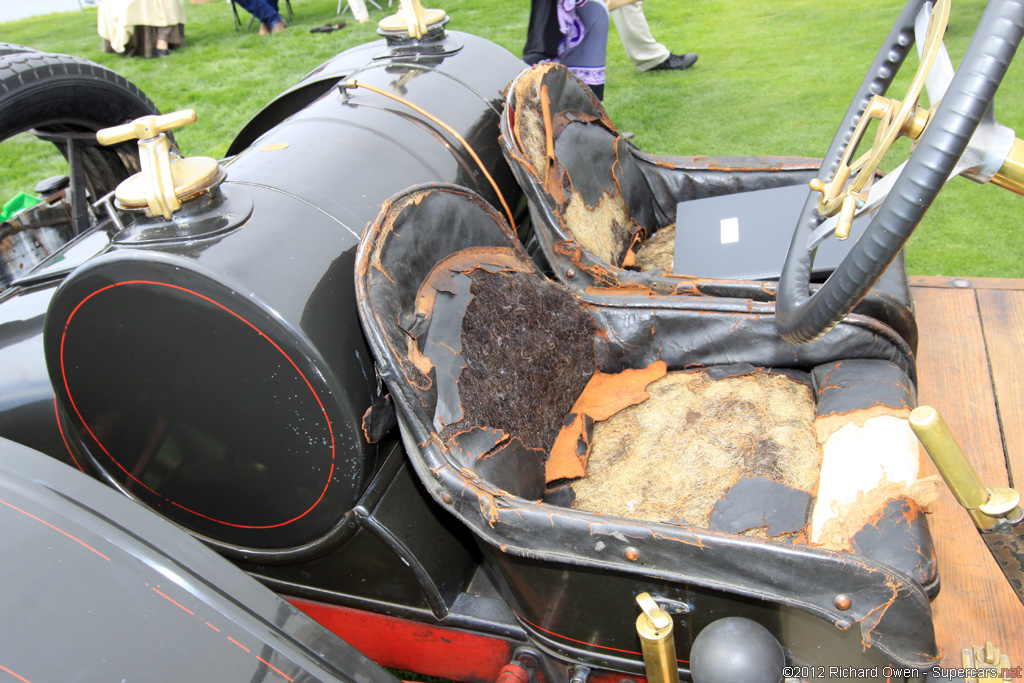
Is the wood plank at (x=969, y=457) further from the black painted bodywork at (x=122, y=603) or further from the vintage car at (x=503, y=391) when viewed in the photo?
the black painted bodywork at (x=122, y=603)

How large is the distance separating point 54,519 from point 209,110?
199 inches

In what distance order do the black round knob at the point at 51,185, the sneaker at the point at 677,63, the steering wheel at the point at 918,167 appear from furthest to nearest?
the sneaker at the point at 677,63 → the black round knob at the point at 51,185 → the steering wheel at the point at 918,167

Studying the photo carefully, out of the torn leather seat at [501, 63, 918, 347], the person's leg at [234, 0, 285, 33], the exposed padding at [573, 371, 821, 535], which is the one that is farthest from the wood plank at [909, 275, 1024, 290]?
the person's leg at [234, 0, 285, 33]

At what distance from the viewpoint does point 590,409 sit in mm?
1954

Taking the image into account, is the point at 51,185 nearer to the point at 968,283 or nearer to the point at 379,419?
the point at 379,419

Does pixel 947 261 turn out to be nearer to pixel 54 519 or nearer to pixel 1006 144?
pixel 1006 144

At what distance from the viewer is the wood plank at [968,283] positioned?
242 centimetres

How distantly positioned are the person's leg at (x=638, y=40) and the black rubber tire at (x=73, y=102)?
12.1 ft

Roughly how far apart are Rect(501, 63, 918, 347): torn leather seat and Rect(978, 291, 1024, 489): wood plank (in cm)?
38

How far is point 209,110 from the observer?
5.34m

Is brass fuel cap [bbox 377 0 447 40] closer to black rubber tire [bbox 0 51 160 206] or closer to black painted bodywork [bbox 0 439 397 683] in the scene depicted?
black rubber tire [bbox 0 51 160 206]

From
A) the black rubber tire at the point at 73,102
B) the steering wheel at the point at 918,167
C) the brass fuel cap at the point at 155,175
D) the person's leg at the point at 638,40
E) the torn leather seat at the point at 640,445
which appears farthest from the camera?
the person's leg at the point at 638,40

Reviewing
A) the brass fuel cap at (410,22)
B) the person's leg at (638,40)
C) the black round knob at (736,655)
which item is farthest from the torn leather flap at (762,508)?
the person's leg at (638,40)

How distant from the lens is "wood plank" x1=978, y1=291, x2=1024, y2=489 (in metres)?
1.89
